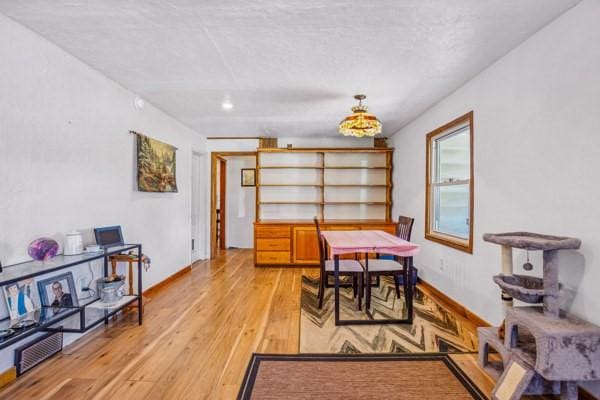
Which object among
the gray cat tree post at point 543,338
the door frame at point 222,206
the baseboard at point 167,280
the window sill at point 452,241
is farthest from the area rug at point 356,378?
the door frame at point 222,206

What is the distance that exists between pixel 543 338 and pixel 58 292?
9.96ft

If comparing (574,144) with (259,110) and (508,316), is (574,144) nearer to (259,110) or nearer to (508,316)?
(508,316)

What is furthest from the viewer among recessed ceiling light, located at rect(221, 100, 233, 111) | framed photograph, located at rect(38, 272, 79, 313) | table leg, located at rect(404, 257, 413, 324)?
recessed ceiling light, located at rect(221, 100, 233, 111)

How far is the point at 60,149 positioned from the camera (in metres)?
2.30

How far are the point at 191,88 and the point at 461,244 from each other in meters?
3.14

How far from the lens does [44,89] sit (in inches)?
85.1

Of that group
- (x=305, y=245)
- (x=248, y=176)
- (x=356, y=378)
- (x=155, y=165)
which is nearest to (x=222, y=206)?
(x=248, y=176)

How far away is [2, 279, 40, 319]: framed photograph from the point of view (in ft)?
6.11

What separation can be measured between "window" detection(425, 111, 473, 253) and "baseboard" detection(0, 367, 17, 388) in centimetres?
→ 359

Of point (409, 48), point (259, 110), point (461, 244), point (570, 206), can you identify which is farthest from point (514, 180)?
point (259, 110)

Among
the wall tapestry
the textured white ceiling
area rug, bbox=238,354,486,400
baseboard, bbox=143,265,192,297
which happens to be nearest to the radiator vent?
baseboard, bbox=143,265,192,297

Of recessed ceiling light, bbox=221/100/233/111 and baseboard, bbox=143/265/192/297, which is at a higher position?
recessed ceiling light, bbox=221/100/233/111

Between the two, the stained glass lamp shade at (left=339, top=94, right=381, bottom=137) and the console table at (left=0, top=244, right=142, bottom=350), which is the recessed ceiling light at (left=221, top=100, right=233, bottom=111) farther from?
the console table at (left=0, top=244, right=142, bottom=350)

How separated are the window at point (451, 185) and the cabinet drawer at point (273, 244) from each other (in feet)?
7.20
